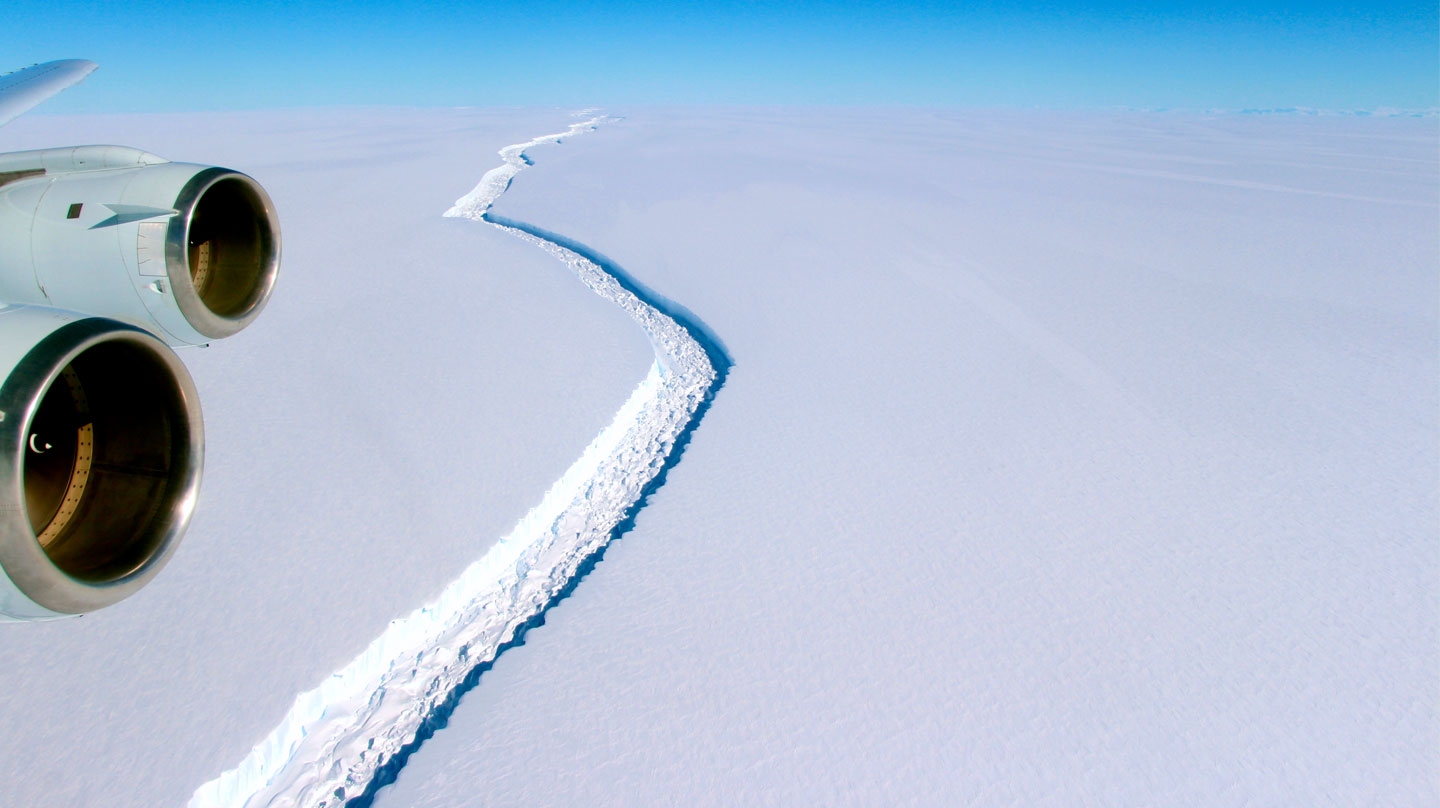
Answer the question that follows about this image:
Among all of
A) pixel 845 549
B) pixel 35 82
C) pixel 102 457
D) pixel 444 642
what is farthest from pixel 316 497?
pixel 845 549

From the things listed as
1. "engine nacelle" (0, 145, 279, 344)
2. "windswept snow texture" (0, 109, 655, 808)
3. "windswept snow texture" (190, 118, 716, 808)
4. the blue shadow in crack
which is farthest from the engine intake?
the blue shadow in crack

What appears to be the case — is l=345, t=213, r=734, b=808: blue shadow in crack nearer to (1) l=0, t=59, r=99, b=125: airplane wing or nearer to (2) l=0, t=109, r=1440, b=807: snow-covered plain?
(2) l=0, t=109, r=1440, b=807: snow-covered plain

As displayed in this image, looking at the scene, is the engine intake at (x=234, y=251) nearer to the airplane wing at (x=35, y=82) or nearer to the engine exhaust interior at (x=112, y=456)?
the airplane wing at (x=35, y=82)

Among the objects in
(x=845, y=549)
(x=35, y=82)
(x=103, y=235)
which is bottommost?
(x=845, y=549)

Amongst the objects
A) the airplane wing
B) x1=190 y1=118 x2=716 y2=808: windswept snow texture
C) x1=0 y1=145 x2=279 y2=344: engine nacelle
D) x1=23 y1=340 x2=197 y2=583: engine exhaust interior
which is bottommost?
x1=190 y1=118 x2=716 y2=808: windswept snow texture

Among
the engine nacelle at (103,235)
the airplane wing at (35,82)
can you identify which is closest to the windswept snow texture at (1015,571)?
the engine nacelle at (103,235)

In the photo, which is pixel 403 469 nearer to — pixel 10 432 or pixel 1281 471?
pixel 10 432

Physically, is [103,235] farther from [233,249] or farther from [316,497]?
[316,497]
